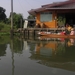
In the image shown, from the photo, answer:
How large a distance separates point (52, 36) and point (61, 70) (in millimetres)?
14975

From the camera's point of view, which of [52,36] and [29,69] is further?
[52,36]

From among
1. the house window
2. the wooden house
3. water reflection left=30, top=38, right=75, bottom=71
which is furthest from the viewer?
the house window

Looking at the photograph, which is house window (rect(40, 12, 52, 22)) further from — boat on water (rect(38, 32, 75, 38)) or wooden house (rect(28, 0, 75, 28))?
boat on water (rect(38, 32, 75, 38))

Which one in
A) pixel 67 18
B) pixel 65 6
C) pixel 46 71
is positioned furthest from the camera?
pixel 67 18

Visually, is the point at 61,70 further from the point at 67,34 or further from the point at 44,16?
the point at 44,16

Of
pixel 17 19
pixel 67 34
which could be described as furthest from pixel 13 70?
pixel 17 19

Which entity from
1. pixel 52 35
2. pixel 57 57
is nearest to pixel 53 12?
pixel 52 35

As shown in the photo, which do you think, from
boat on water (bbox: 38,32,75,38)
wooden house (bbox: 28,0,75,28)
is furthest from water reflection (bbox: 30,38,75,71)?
wooden house (bbox: 28,0,75,28)

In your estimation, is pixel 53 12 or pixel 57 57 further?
pixel 53 12

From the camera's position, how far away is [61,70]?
616 cm

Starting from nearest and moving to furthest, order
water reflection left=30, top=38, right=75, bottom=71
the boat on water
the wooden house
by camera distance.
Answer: water reflection left=30, top=38, right=75, bottom=71, the boat on water, the wooden house

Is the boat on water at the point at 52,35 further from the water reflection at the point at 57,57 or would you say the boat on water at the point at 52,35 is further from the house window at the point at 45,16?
the water reflection at the point at 57,57

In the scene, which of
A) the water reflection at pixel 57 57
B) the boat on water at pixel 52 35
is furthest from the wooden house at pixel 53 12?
the water reflection at pixel 57 57

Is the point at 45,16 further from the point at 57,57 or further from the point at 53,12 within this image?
the point at 57,57
